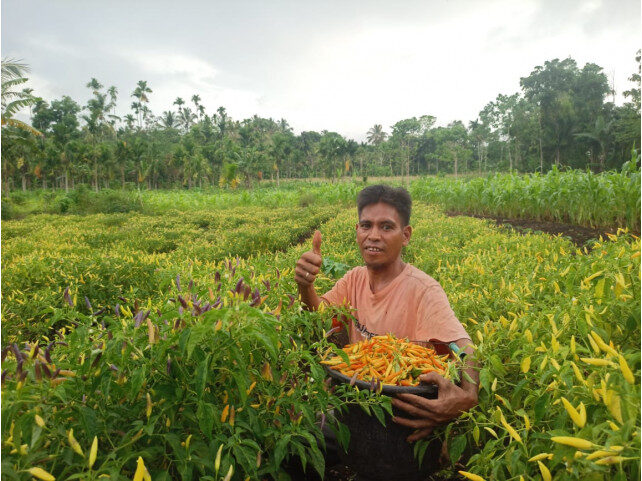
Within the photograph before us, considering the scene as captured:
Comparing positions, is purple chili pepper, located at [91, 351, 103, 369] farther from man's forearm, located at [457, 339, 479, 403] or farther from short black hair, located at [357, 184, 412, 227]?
short black hair, located at [357, 184, 412, 227]

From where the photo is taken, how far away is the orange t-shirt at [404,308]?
190 cm

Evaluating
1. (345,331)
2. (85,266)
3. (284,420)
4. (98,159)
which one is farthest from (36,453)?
(98,159)

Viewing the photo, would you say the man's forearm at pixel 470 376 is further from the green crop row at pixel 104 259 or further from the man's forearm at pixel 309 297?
the green crop row at pixel 104 259

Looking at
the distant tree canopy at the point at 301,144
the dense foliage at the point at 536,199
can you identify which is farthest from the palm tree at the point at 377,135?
the dense foliage at the point at 536,199

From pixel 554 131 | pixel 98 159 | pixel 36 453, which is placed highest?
pixel 554 131

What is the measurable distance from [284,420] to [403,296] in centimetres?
102

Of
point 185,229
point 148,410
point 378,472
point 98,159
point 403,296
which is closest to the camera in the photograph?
point 148,410

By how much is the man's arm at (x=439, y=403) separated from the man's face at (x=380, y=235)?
813 millimetres

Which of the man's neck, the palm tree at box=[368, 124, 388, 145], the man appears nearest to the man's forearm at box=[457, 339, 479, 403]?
the man

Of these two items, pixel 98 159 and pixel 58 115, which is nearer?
pixel 98 159

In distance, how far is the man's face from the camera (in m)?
2.21

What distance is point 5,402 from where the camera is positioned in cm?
96

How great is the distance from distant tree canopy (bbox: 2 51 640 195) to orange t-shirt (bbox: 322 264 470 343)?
19258mm

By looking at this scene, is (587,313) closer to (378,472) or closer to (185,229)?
(378,472)
